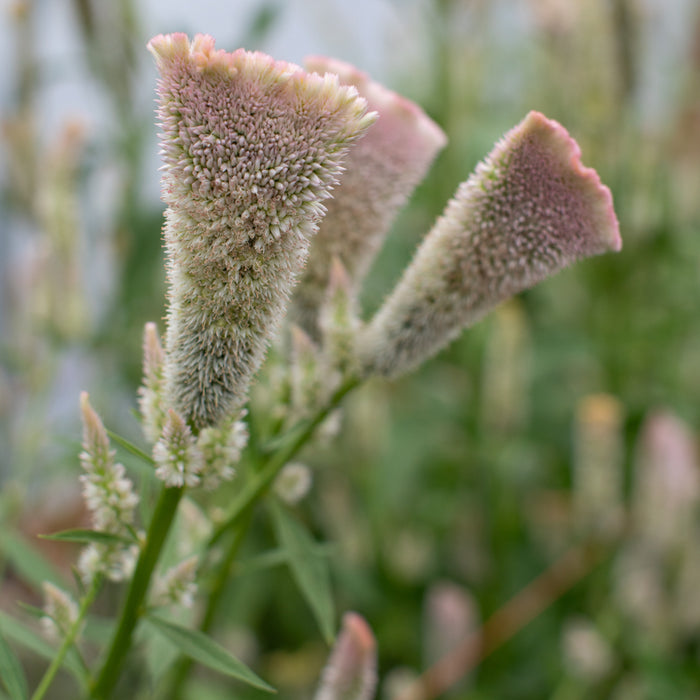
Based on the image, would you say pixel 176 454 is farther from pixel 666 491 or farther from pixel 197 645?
pixel 666 491

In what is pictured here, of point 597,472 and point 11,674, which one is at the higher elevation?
point 11,674

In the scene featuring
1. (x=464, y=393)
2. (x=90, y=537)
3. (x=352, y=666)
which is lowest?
(x=464, y=393)

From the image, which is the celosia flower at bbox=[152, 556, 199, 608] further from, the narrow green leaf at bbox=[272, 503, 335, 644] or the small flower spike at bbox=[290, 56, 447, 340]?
the small flower spike at bbox=[290, 56, 447, 340]

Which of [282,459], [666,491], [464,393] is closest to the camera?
[282,459]

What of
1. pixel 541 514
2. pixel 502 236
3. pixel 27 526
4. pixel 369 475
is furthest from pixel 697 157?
pixel 27 526

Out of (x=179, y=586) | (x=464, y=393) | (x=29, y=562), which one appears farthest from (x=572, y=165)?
(x=464, y=393)

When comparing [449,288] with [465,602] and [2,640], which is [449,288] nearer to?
[2,640]

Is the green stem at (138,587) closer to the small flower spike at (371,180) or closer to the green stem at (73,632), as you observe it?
the green stem at (73,632)

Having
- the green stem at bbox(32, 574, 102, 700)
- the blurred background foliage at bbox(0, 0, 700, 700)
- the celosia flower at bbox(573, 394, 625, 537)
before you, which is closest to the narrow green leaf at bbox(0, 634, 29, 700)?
the green stem at bbox(32, 574, 102, 700)
